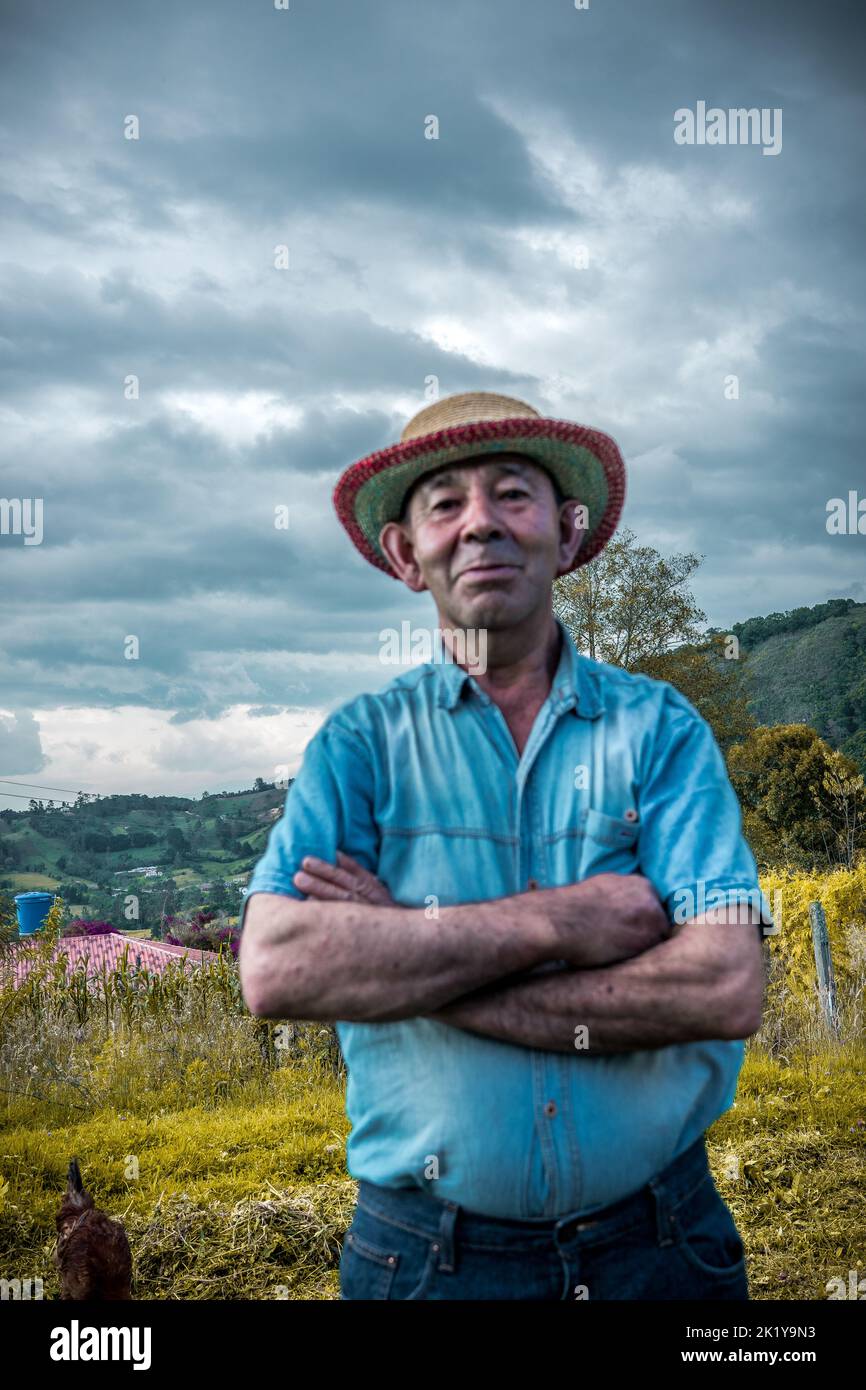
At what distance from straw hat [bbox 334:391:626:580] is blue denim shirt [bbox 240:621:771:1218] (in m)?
0.44

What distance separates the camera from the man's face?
221 centimetres

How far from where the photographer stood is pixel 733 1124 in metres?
6.63

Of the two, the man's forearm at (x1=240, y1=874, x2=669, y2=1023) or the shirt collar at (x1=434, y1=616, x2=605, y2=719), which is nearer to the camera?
the man's forearm at (x1=240, y1=874, x2=669, y2=1023)

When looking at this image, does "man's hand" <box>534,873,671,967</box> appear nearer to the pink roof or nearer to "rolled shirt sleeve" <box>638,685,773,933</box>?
"rolled shirt sleeve" <box>638,685,773,933</box>

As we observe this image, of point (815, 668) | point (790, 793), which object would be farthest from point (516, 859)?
point (815, 668)

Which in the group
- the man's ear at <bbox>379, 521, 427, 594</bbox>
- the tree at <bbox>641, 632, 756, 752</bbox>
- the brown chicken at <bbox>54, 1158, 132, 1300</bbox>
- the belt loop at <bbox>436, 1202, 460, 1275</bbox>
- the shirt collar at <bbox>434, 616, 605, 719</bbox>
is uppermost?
the tree at <bbox>641, 632, 756, 752</bbox>

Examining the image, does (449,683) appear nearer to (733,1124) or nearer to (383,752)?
(383,752)

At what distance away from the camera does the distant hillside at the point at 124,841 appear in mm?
14578

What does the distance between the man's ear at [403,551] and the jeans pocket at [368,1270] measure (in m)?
1.37

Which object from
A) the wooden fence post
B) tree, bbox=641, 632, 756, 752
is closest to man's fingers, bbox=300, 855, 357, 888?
the wooden fence post

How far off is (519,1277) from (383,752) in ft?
3.39

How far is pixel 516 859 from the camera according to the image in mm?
2148

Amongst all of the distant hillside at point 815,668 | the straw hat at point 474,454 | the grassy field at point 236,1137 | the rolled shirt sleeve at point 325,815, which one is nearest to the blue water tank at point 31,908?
the grassy field at point 236,1137
